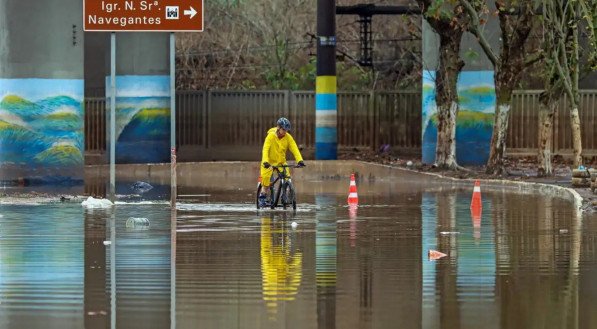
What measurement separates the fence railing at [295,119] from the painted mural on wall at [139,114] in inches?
153

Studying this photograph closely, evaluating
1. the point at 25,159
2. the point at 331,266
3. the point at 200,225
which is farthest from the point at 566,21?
the point at 331,266

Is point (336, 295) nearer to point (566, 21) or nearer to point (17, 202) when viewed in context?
point (17, 202)

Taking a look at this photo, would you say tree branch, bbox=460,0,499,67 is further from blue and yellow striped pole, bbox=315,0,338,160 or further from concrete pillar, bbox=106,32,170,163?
concrete pillar, bbox=106,32,170,163

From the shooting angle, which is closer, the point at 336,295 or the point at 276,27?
the point at 336,295

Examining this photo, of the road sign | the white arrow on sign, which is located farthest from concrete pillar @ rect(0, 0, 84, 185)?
the white arrow on sign

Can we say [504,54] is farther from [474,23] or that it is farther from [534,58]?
[474,23]

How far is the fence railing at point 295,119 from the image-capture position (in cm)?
4706

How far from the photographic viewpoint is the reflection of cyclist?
15.5 m

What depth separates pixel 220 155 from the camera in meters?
50.5

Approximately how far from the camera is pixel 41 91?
121 ft

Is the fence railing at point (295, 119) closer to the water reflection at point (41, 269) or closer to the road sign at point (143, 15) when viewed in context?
the road sign at point (143, 15)

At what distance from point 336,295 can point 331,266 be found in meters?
2.95

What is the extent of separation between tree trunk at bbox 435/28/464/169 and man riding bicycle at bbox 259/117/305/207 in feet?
43.2

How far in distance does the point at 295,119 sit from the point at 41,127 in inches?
543
